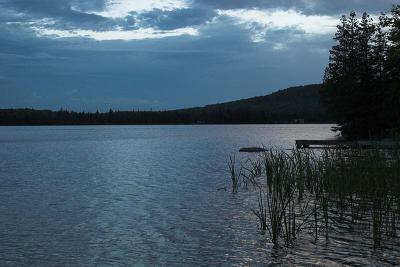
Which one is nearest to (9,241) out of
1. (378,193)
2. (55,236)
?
(55,236)

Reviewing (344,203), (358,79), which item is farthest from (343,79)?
(344,203)

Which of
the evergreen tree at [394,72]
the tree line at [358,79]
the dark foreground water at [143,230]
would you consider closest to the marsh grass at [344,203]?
the dark foreground water at [143,230]

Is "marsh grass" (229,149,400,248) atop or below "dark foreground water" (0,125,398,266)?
atop

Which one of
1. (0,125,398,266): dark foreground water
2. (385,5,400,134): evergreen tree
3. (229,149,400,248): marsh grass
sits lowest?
(0,125,398,266): dark foreground water

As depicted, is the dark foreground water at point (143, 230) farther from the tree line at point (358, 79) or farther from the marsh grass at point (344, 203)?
the tree line at point (358, 79)

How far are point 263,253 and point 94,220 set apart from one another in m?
6.91

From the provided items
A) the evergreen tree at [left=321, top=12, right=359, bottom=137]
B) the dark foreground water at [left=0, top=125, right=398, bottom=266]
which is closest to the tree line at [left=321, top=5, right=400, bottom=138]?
the evergreen tree at [left=321, top=12, right=359, bottom=137]

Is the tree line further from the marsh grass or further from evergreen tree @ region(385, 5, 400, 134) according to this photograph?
the marsh grass

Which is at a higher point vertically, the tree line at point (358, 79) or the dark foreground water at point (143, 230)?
the tree line at point (358, 79)

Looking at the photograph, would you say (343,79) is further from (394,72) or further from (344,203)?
(344,203)

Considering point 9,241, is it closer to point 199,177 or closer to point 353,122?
point 199,177

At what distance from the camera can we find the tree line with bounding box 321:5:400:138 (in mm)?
57656

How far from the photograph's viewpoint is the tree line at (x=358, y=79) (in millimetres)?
57656

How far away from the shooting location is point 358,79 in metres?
59.4
